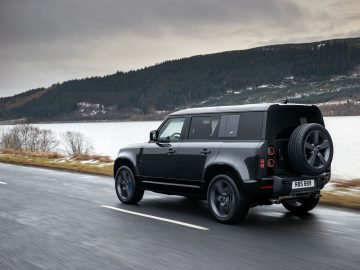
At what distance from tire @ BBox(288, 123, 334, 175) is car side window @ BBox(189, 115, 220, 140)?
133 cm

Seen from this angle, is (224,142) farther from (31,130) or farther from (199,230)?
(31,130)

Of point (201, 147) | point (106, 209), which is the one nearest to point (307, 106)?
point (201, 147)

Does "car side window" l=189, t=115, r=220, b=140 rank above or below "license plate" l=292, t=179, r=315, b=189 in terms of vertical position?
above

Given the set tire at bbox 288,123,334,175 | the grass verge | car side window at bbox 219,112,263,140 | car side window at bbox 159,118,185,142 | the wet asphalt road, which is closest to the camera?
the wet asphalt road

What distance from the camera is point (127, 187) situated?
33.3 feet

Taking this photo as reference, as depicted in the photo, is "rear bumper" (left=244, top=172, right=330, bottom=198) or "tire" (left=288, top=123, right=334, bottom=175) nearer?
"rear bumper" (left=244, top=172, right=330, bottom=198)

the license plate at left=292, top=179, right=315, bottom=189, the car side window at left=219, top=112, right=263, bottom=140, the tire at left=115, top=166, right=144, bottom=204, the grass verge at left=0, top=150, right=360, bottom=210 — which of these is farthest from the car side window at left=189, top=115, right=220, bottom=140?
the grass verge at left=0, top=150, right=360, bottom=210

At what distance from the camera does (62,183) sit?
14.1m

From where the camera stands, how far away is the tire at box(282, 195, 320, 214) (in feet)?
28.3

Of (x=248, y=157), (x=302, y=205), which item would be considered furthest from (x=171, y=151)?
(x=302, y=205)

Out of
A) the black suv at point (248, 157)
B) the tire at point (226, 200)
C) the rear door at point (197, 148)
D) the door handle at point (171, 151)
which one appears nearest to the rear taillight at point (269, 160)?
the black suv at point (248, 157)

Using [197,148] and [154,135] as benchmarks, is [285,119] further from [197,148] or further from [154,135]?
[154,135]

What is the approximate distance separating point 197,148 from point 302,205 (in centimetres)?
210

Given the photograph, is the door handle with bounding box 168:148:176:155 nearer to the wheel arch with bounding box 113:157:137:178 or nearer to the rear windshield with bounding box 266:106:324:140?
the wheel arch with bounding box 113:157:137:178
